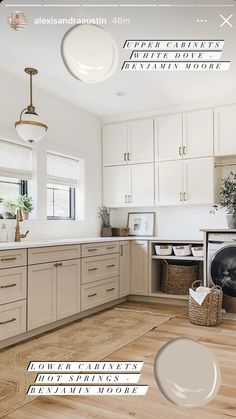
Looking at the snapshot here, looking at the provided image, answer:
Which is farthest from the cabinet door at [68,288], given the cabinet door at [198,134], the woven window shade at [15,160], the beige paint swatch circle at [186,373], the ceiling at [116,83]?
the beige paint swatch circle at [186,373]

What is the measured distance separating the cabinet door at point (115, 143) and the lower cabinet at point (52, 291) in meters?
1.55

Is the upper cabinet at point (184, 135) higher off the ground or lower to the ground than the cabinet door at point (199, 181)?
higher

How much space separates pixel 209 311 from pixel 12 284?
57.9 inches

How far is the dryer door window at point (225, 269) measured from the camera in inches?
116

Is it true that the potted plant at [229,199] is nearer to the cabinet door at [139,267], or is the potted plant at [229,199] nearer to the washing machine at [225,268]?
the washing machine at [225,268]

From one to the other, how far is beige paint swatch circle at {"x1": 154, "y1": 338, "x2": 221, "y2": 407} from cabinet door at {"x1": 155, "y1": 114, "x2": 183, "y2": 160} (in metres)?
3.33

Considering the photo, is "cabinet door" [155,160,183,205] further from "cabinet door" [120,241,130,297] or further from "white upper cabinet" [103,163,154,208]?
"cabinet door" [120,241,130,297]

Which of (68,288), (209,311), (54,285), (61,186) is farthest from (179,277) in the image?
(61,186)

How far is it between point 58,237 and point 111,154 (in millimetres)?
1228

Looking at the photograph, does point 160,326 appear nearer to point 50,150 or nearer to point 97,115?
point 50,150

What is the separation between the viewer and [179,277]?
341 centimetres

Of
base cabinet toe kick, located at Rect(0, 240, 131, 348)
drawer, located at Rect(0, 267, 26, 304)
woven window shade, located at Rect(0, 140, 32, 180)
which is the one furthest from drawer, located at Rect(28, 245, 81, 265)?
woven window shade, located at Rect(0, 140, 32, 180)

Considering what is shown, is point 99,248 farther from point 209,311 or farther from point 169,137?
point 169,137

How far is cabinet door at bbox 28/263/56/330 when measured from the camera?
2348mm
